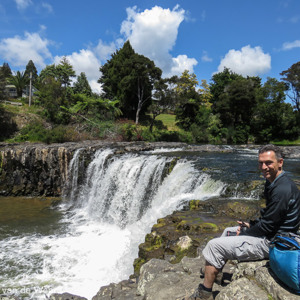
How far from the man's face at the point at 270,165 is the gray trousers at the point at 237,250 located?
2.43 feet

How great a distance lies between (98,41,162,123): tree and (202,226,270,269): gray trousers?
25228 mm

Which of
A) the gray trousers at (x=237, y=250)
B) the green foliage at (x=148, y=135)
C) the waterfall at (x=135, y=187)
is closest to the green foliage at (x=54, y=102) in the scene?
the green foliage at (x=148, y=135)

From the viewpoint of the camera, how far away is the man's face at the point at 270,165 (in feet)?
8.88

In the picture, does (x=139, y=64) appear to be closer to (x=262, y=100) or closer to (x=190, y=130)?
(x=190, y=130)

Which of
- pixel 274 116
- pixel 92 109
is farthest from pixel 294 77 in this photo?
pixel 92 109

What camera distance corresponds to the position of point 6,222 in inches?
370

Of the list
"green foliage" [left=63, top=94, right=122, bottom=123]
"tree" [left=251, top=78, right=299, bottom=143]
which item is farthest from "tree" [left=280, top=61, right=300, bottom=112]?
"green foliage" [left=63, top=94, right=122, bottom=123]

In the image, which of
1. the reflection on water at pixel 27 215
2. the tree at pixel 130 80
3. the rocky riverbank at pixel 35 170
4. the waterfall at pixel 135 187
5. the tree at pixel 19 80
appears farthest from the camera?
the tree at pixel 19 80

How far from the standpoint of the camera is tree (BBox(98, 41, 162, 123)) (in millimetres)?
26375

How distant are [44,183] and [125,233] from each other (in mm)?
7109

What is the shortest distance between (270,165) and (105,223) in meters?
7.94

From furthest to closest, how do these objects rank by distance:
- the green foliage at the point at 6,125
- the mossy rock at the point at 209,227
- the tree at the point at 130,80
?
1. the tree at the point at 130,80
2. the green foliage at the point at 6,125
3. the mossy rock at the point at 209,227

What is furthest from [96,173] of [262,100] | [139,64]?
[262,100]

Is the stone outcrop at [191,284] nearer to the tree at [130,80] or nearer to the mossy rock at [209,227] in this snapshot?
the mossy rock at [209,227]
